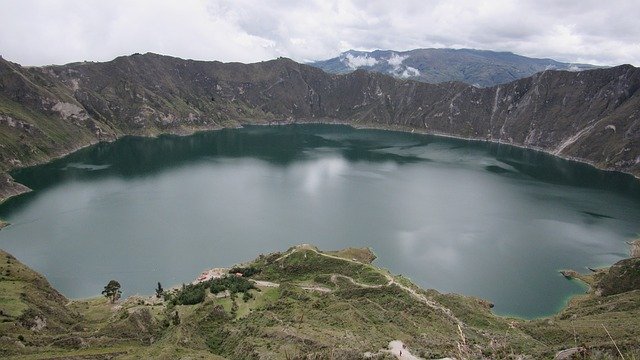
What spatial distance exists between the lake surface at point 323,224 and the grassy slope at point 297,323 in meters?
14.6

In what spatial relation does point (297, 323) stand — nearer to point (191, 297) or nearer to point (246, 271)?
point (191, 297)

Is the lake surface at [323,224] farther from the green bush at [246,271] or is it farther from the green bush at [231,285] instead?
the green bush at [231,285]

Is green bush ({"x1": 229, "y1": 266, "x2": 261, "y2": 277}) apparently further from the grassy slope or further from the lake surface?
the lake surface

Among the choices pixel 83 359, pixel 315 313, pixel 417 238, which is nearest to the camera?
pixel 83 359

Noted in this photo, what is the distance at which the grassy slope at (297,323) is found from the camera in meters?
51.0

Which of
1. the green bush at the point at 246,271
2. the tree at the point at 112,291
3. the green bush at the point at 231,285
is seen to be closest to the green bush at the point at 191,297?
the green bush at the point at 231,285

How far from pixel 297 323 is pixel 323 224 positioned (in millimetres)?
70572

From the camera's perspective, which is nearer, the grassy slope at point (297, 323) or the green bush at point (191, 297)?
the grassy slope at point (297, 323)

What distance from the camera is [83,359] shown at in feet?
158

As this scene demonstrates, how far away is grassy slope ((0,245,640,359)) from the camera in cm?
5097

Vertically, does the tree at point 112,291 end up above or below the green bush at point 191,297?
below

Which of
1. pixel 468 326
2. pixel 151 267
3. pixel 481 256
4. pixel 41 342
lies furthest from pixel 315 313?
pixel 481 256

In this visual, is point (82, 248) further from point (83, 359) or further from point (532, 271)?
point (532, 271)

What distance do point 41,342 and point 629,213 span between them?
158720 millimetres
